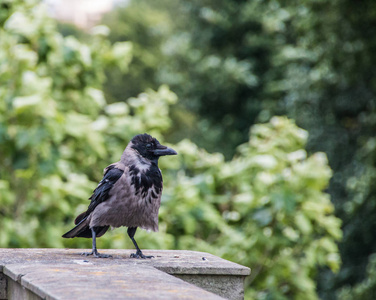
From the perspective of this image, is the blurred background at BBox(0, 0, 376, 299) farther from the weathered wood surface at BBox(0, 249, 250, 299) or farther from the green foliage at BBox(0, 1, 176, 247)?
the weathered wood surface at BBox(0, 249, 250, 299)

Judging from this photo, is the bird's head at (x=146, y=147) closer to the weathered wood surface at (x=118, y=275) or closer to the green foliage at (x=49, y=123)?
the weathered wood surface at (x=118, y=275)

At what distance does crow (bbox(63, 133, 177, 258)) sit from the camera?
419 centimetres

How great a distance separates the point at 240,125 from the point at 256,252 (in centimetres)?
1777

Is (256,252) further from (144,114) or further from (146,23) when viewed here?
(146,23)

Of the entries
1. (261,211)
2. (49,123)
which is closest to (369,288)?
(261,211)

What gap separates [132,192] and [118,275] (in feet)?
3.28

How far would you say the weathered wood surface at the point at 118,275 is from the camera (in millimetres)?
2756

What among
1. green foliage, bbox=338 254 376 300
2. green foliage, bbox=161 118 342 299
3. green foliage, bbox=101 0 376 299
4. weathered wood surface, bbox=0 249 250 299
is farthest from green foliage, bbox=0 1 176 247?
green foliage, bbox=101 0 376 299

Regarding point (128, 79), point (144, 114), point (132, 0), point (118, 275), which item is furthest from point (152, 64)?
point (118, 275)

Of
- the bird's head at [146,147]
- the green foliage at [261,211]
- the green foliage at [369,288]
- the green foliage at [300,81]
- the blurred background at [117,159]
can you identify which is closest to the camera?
the bird's head at [146,147]

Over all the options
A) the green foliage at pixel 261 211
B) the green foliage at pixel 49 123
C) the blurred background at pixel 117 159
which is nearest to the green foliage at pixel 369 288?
the blurred background at pixel 117 159

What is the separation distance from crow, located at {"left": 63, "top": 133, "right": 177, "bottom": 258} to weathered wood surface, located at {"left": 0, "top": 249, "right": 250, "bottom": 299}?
0.23 m

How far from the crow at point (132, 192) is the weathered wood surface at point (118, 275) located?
232 millimetres

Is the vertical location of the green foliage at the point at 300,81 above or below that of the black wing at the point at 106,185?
above
